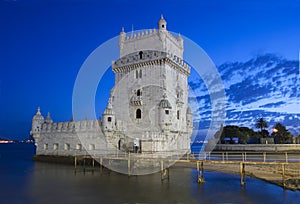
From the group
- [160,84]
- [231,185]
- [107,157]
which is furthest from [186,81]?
[231,185]

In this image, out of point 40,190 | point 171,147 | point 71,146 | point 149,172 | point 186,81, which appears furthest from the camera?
point 186,81

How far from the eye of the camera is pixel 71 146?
33.6 m

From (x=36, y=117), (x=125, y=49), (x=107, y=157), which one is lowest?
(x=107, y=157)

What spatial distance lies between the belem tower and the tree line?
40.1 m

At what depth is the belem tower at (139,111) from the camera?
30219mm

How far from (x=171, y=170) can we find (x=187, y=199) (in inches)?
443

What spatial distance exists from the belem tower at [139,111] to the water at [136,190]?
18.0 feet

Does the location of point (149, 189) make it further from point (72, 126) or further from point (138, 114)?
point (72, 126)

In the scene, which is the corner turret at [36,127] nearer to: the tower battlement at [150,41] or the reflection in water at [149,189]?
the reflection in water at [149,189]

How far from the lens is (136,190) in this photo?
63.4ft

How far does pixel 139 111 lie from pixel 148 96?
2299mm

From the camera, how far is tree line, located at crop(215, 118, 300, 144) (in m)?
69.6

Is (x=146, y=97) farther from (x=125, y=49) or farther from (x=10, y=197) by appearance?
(x=10, y=197)

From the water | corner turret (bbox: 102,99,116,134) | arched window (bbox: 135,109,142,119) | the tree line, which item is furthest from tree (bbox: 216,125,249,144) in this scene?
corner turret (bbox: 102,99,116,134)
